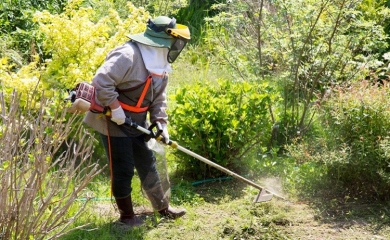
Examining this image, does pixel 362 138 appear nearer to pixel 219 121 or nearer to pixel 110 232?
pixel 219 121

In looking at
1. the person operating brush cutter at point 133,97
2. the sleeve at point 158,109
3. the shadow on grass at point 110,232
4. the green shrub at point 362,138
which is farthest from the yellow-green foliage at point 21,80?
the green shrub at point 362,138

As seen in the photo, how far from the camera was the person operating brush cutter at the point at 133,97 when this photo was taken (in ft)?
16.0

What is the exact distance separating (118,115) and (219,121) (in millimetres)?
1531

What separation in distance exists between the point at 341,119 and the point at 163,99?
5.15ft

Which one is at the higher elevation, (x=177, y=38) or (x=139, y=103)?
(x=177, y=38)

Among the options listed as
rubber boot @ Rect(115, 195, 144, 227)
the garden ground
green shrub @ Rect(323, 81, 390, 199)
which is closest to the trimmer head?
the garden ground

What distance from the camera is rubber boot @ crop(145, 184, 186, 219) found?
18.1 feet

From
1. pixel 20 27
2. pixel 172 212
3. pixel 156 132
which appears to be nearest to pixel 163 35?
pixel 156 132

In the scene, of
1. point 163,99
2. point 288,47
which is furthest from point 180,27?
point 288,47

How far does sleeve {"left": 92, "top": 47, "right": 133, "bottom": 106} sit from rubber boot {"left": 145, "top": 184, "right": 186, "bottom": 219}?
3.37 feet

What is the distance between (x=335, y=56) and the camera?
6.77m

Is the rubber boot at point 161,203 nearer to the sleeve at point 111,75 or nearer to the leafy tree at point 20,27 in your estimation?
the sleeve at point 111,75

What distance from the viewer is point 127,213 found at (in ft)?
17.8

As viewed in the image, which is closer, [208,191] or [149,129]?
[149,129]
